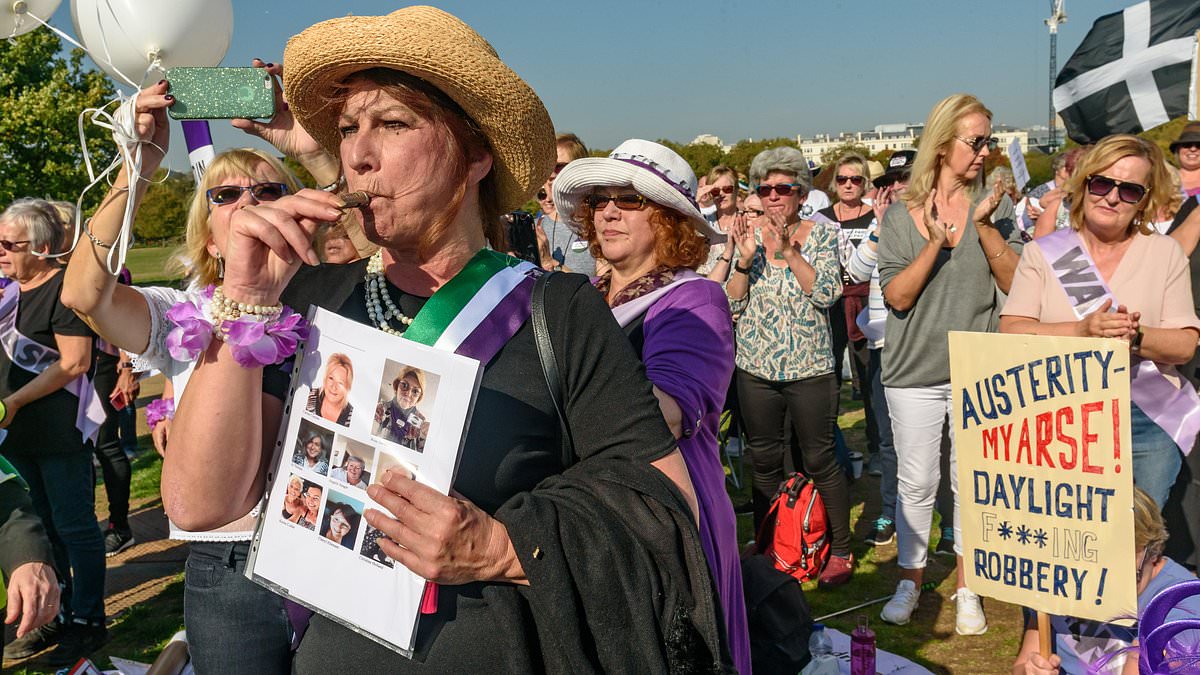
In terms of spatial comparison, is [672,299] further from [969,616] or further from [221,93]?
[969,616]

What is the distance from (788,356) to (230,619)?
3.50m

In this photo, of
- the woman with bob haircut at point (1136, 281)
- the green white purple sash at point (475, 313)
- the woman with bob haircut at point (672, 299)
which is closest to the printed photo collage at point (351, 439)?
the green white purple sash at point (475, 313)

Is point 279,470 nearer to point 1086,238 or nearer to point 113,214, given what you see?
point 113,214

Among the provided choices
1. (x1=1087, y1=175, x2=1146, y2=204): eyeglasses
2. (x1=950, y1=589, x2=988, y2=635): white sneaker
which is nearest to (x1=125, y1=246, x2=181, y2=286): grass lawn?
(x1=950, y1=589, x2=988, y2=635): white sneaker

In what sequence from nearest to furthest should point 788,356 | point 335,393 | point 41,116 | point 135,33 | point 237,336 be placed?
point 237,336 → point 335,393 → point 135,33 → point 788,356 → point 41,116

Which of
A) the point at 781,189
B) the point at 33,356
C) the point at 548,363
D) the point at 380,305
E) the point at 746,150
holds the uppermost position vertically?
the point at 746,150

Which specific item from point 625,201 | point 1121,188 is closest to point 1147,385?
point 1121,188

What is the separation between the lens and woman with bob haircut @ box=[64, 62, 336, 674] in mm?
2148

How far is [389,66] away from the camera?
1725 millimetres

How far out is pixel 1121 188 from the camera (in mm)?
3736

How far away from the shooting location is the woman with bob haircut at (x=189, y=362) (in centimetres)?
215

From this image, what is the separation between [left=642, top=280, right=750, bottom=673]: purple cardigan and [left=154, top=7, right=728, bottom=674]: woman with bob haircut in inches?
30.0

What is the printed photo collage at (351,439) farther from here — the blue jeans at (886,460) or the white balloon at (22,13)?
the blue jeans at (886,460)

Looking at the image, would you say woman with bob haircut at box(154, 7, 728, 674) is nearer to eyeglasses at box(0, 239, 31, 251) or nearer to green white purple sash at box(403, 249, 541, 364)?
green white purple sash at box(403, 249, 541, 364)
